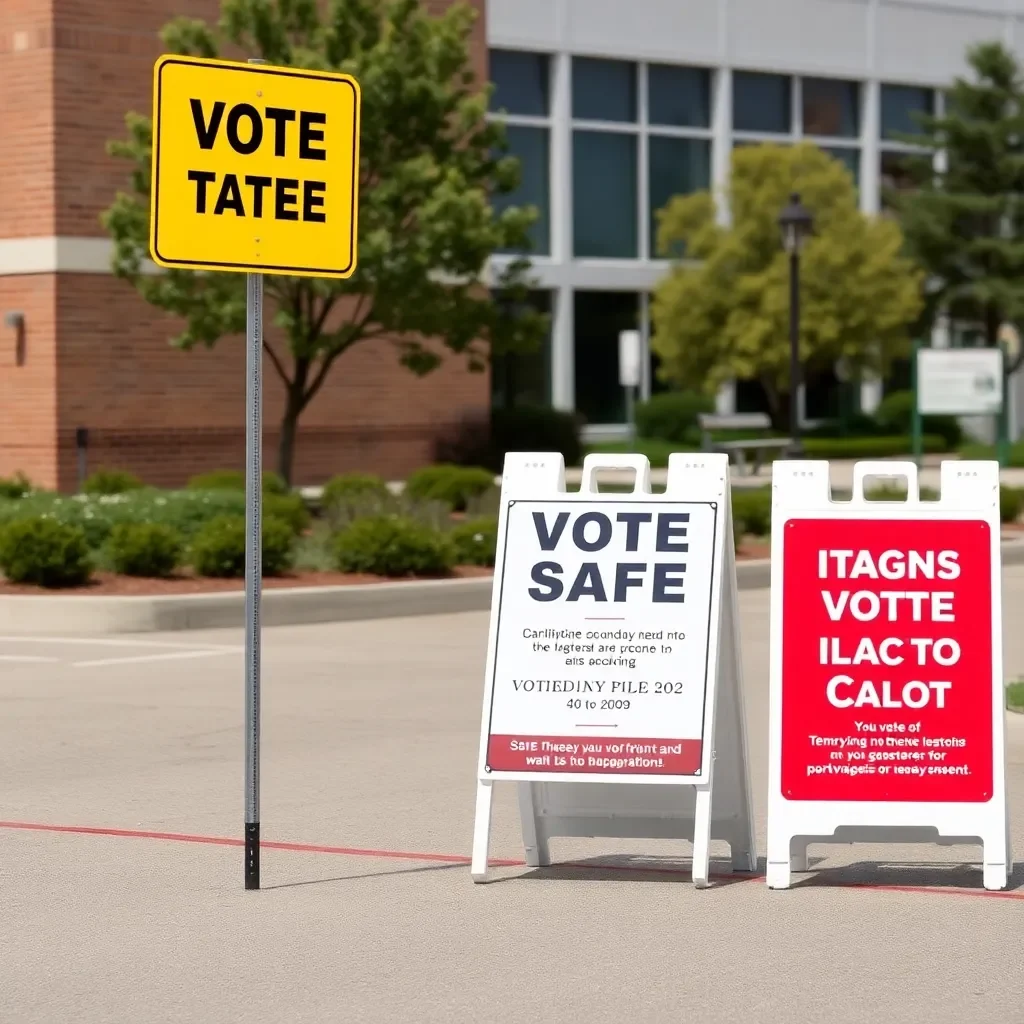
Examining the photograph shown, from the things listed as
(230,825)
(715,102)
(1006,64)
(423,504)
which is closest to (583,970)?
(230,825)

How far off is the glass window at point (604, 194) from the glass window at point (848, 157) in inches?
211

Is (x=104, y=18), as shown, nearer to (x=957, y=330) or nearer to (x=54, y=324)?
(x=54, y=324)

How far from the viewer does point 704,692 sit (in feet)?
25.1

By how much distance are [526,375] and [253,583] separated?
112ft

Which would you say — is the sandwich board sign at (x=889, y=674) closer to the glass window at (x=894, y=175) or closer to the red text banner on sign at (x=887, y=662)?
the red text banner on sign at (x=887, y=662)

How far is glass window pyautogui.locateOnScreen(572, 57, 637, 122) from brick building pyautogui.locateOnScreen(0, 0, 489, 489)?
1210 cm

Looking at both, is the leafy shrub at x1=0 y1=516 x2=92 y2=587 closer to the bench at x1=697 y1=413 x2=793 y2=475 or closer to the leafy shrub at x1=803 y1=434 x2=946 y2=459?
the bench at x1=697 y1=413 x2=793 y2=475

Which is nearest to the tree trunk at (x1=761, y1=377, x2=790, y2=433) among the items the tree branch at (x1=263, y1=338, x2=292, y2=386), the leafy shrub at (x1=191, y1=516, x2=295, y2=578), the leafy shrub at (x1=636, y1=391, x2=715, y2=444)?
the leafy shrub at (x1=636, y1=391, x2=715, y2=444)

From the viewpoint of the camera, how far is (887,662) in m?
7.67

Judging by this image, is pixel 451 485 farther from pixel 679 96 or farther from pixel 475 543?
pixel 679 96

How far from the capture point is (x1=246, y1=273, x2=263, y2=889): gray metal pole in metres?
7.48

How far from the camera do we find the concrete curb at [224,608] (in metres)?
16.7

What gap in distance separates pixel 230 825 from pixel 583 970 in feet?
9.38

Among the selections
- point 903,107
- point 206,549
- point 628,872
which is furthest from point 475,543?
point 903,107
